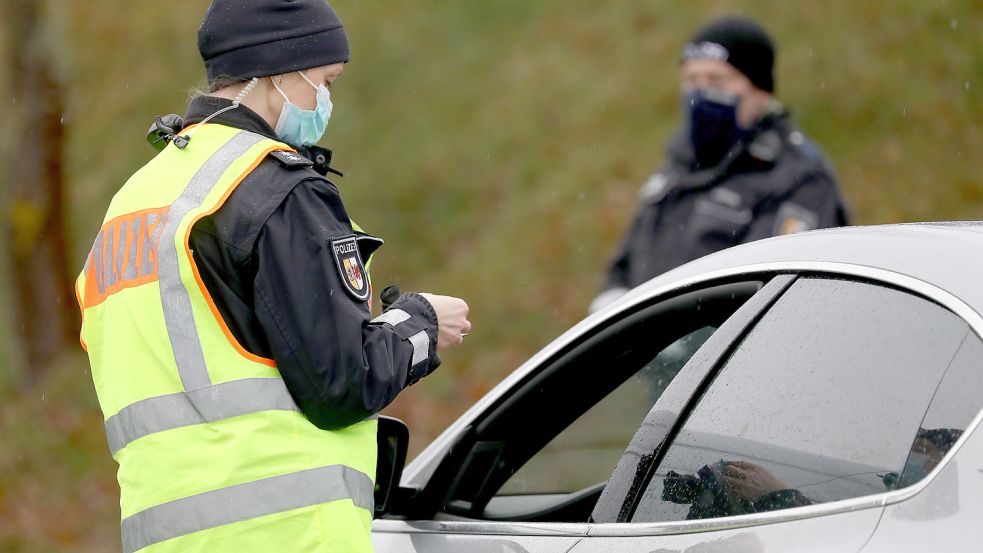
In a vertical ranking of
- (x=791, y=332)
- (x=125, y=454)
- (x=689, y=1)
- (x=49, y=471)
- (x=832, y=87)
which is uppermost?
(x=689, y=1)

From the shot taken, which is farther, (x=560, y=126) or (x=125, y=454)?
(x=560, y=126)

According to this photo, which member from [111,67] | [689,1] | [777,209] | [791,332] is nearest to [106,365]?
[791,332]

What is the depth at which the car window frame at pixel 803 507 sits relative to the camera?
1.86m

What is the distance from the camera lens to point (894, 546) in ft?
5.90

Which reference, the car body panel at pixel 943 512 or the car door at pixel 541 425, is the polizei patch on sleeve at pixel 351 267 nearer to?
the car door at pixel 541 425

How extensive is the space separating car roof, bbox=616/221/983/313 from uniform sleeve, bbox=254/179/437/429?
743mm

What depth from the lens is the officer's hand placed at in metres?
2.78

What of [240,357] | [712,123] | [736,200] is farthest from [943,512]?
[712,123]

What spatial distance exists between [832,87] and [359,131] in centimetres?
587

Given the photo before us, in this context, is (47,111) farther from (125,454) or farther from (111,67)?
(125,454)

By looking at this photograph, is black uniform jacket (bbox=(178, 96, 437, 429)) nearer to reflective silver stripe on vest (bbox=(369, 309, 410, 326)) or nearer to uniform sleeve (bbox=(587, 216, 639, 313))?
Answer: reflective silver stripe on vest (bbox=(369, 309, 410, 326))

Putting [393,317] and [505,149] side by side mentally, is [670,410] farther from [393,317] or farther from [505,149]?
[505,149]

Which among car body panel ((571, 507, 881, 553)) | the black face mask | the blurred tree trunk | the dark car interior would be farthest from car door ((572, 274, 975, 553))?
the blurred tree trunk

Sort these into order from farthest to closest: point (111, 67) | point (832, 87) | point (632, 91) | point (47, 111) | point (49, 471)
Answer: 1. point (111, 67)
2. point (632, 91)
3. point (47, 111)
4. point (832, 87)
5. point (49, 471)
